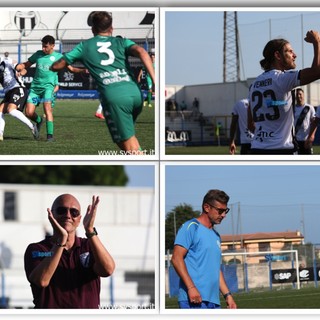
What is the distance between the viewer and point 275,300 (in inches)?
242

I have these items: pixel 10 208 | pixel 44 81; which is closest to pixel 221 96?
pixel 10 208

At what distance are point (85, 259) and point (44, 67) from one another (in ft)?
4.38

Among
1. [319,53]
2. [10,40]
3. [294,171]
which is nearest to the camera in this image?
[319,53]

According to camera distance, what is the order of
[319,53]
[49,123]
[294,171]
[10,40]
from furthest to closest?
[49,123] < [10,40] < [294,171] < [319,53]

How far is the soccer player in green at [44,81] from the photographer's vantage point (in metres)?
5.82

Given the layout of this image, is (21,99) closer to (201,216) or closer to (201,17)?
(201,17)

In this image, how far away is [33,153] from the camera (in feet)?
18.6

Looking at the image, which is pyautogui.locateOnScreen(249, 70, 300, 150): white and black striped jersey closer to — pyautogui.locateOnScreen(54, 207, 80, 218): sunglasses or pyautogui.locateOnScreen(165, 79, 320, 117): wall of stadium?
pyautogui.locateOnScreen(54, 207, 80, 218): sunglasses

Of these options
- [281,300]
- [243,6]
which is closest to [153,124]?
[243,6]

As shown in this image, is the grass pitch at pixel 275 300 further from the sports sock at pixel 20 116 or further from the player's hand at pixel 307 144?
the sports sock at pixel 20 116

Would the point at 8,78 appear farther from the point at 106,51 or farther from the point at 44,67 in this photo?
the point at 106,51

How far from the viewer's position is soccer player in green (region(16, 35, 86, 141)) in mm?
5824

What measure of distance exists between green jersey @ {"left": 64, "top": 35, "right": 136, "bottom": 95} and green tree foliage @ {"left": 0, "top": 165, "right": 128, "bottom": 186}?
15.0 m

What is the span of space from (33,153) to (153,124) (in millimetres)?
683
